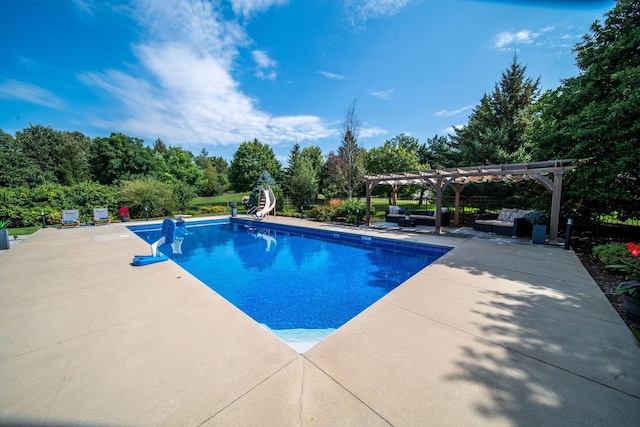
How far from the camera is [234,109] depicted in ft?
40.4

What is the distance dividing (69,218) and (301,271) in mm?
12760

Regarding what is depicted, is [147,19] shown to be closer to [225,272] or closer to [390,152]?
[225,272]

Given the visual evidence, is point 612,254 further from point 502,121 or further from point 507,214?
point 502,121

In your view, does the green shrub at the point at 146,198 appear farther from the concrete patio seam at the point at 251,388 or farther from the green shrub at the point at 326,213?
the concrete patio seam at the point at 251,388

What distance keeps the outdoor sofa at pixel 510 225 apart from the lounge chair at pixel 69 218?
1872cm

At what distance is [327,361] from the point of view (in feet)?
6.89

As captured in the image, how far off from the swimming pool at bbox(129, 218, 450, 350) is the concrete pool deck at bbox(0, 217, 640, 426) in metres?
1.06

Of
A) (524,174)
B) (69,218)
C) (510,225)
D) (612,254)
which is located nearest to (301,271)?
(612,254)

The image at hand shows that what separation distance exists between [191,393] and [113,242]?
8193 millimetres

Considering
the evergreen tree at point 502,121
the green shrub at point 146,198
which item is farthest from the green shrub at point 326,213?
the green shrub at point 146,198

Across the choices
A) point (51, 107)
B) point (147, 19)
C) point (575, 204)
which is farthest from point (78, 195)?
point (575, 204)

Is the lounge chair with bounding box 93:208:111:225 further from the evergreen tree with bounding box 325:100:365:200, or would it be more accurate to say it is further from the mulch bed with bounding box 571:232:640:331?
the mulch bed with bounding box 571:232:640:331

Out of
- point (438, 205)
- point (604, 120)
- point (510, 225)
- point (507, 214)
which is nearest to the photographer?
point (604, 120)

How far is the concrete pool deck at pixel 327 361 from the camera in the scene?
1.56 m
